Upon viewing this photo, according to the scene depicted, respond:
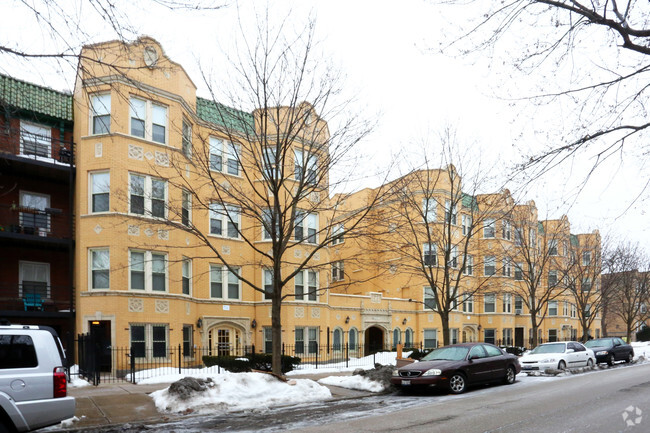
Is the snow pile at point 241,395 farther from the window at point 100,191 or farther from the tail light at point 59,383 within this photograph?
the window at point 100,191

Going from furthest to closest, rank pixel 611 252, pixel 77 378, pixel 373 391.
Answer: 1. pixel 611 252
2. pixel 77 378
3. pixel 373 391

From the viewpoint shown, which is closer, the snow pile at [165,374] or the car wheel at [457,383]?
the car wheel at [457,383]

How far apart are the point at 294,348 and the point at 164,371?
8.65m

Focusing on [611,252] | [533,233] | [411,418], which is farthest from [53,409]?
[611,252]

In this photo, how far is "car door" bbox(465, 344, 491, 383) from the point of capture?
15.6m

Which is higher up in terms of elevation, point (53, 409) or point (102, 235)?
point (102, 235)

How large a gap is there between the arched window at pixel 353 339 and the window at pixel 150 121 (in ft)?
50.9

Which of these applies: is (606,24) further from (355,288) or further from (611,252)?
(611,252)

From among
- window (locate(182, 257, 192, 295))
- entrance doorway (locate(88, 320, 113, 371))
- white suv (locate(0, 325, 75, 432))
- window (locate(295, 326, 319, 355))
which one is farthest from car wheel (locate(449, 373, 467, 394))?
window (locate(182, 257, 192, 295))

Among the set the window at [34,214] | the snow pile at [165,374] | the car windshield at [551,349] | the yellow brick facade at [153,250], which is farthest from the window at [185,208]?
the car windshield at [551,349]

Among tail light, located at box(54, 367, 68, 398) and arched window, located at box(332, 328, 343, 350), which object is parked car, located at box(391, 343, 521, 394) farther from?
arched window, located at box(332, 328, 343, 350)

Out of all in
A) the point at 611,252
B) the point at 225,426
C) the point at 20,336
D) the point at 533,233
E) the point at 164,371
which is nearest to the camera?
the point at 20,336

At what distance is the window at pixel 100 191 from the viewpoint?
22.0m

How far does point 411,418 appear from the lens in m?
10.8
